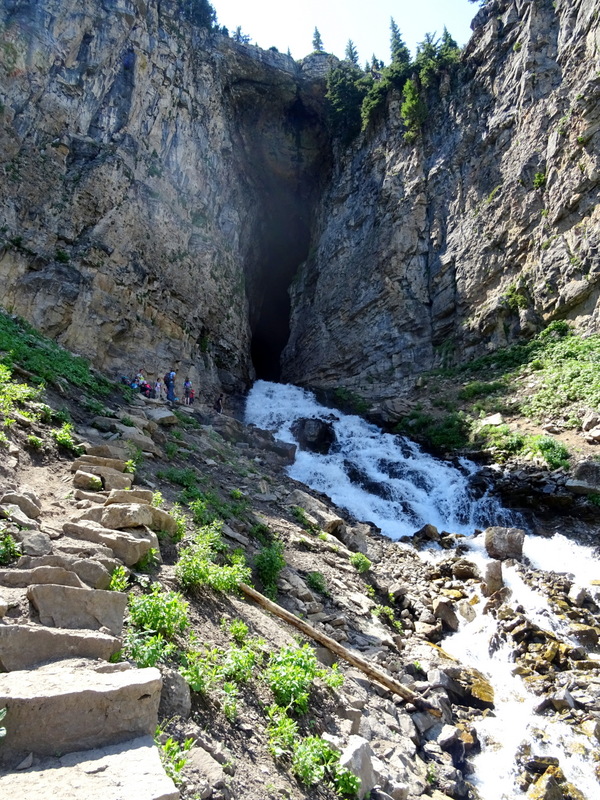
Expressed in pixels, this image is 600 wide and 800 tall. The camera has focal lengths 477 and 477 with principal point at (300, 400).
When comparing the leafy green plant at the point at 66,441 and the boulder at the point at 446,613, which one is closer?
the leafy green plant at the point at 66,441

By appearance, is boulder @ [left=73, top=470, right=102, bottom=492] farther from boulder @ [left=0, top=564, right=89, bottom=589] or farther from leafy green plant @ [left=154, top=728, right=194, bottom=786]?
leafy green plant @ [left=154, top=728, right=194, bottom=786]

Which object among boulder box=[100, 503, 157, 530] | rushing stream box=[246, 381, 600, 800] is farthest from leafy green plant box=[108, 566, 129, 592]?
rushing stream box=[246, 381, 600, 800]

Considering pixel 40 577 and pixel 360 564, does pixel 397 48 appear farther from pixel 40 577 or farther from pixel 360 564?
pixel 40 577

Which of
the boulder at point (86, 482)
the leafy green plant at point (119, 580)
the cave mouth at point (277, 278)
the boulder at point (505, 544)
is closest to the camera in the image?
the leafy green plant at point (119, 580)

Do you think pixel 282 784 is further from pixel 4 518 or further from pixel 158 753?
pixel 4 518

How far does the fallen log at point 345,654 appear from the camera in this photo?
19.2 feet

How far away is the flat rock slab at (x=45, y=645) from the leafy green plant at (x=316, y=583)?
15.9 feet

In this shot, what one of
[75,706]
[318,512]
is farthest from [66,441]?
[318,512]

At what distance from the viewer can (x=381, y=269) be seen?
29406mm

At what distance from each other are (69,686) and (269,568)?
179 inches

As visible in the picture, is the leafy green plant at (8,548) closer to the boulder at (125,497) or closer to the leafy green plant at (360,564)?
the boulder at (125,497)

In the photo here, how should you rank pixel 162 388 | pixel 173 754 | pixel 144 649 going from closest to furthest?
pixel 173 754, pixel 144 649, pixel 162 388

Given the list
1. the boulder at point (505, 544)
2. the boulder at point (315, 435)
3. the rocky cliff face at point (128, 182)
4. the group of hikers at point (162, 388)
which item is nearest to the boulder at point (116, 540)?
the boulder at point (505, 544)

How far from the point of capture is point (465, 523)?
540 inches
